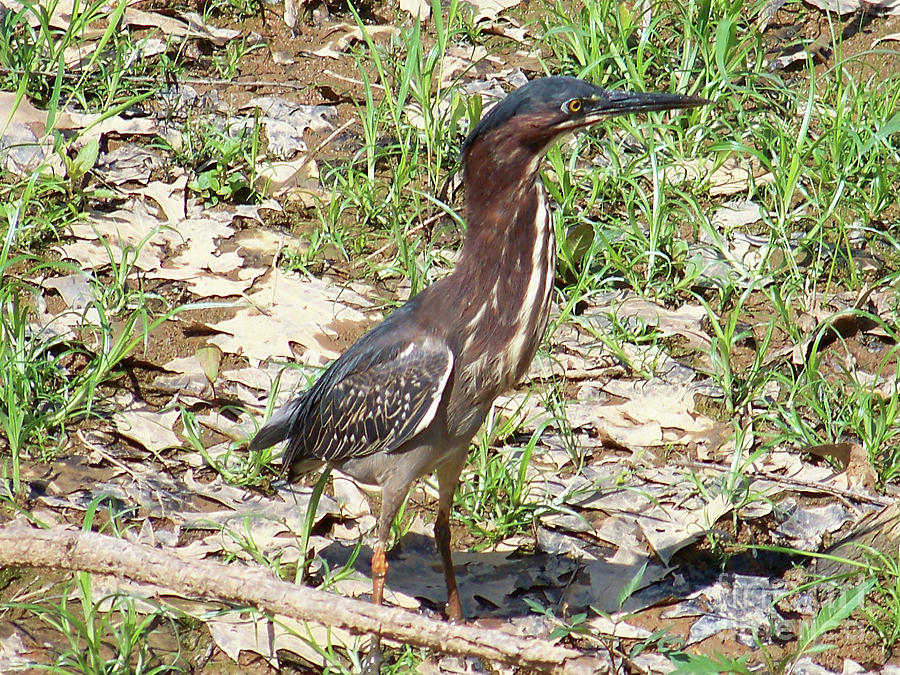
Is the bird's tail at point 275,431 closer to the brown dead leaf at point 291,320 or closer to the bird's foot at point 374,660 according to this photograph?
the brown dead leaf at point 291,320

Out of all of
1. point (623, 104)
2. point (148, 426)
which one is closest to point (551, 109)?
point (623, 104)

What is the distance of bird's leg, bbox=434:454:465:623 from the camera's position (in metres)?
4.41

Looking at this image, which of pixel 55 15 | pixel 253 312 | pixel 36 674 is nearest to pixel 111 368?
pixel 253 312

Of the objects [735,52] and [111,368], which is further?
[735,52]

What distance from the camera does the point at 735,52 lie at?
6652mm

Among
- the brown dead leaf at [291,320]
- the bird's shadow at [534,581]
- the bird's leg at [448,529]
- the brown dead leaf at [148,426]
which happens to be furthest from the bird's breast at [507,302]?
the brown dead leaf at [148,426]

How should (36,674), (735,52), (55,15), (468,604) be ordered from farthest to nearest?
(55,15) < (735,52) < (468,604) < (36,674)

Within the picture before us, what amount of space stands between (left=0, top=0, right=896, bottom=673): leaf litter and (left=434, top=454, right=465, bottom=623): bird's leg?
0.16 meters

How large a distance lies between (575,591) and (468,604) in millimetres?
439

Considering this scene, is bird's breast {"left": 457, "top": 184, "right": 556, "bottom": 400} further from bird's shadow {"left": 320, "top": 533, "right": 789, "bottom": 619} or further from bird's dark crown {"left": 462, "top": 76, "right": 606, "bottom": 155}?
bird's shadow {"left": 320, "top": 533, "right": 789, "bottom": 619}

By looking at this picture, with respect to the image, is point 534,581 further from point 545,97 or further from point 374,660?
point 545,97

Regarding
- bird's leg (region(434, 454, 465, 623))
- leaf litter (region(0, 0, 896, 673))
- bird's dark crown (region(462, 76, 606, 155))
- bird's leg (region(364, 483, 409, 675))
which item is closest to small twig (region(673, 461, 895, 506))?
leaf litter (region(0, 0, 896, 673))

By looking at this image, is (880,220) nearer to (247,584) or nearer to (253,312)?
(253,312)

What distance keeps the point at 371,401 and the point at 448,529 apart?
60 cm
